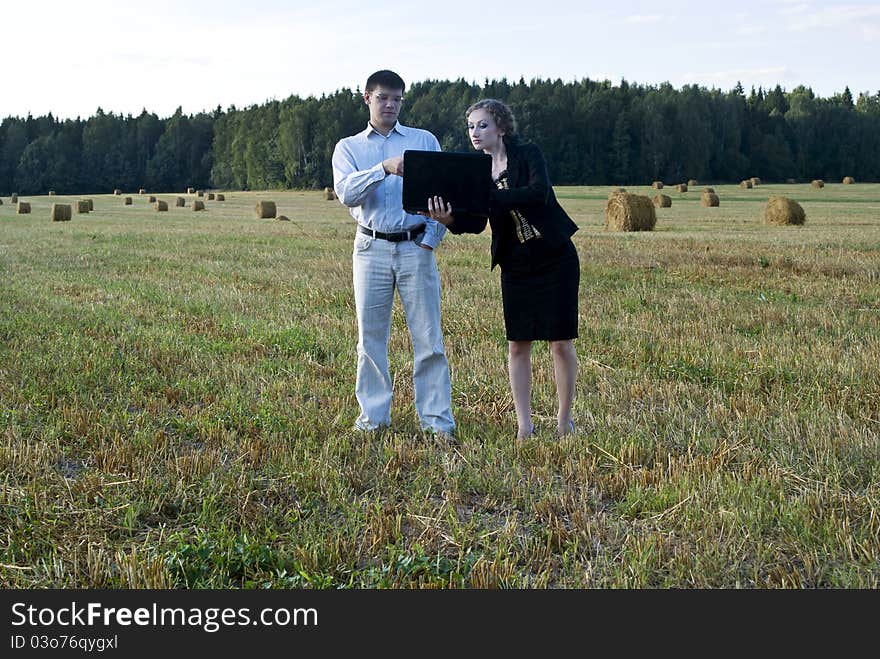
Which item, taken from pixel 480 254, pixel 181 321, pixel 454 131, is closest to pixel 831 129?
pixel 454 131

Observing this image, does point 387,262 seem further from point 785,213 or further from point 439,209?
point 785,213

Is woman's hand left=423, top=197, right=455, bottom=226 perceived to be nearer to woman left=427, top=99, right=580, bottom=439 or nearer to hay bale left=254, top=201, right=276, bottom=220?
woman left=427, top=99, right=580, bottom=439

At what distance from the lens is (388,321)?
5.71 m

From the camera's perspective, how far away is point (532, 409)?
20.1ft

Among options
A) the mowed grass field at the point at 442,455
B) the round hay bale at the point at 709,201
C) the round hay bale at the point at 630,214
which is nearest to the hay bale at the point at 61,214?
the round hay bale at the point at 630,214

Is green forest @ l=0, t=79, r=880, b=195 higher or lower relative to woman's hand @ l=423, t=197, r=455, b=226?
higher

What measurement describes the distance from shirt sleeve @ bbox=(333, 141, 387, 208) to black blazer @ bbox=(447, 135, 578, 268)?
0.53 metres

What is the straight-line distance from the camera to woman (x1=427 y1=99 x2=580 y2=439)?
5.05 m

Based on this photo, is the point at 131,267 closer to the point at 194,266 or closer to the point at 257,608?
the point at 194,266

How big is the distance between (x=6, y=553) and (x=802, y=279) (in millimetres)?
11036

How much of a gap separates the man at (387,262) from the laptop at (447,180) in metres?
0.41

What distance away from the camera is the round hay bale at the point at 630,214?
24078 millimetres

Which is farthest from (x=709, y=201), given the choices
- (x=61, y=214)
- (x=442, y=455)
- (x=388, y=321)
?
(x=442, y=455)

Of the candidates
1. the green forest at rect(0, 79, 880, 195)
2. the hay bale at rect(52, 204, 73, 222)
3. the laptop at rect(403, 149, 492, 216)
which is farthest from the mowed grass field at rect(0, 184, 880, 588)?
the green forest at rect(0, 79, 880, 195)
